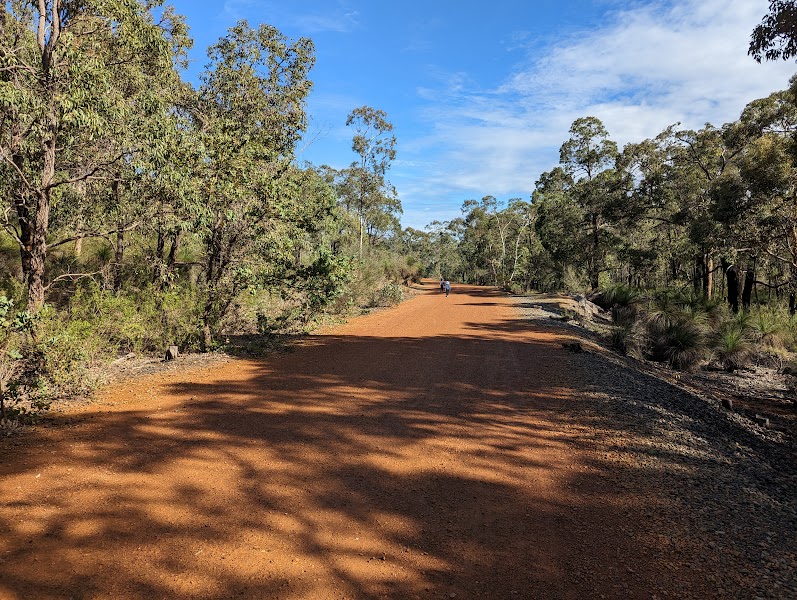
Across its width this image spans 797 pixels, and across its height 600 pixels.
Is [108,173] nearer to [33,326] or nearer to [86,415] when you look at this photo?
[33,326]

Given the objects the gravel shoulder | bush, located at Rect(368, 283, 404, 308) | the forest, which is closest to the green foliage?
the forest

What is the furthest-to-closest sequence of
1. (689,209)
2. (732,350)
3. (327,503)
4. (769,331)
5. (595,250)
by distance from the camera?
1. (595,250)
2. (689,209)
3. (769,331)
4. (732,350)
5. (327,503)

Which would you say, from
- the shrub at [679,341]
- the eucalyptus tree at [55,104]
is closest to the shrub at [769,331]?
the shrub at [679,341]

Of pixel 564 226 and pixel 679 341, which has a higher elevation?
pixel 564 226

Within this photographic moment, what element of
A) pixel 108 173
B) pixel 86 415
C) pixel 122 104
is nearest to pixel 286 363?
pixel 86 415

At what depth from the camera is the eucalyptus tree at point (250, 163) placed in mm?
9570

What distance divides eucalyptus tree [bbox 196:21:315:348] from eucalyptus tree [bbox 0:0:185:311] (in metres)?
1.73

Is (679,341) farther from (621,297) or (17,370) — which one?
(17,370)

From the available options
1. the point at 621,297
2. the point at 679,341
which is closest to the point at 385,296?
the point at 621,297

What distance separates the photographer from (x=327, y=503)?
3.96 metres

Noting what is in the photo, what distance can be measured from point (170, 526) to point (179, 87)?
440 inches

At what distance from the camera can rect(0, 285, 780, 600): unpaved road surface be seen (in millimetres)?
3012

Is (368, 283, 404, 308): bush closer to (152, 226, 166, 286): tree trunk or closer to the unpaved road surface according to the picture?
(152, 226, 166, 286): tree trunk

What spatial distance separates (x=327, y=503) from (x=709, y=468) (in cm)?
413
